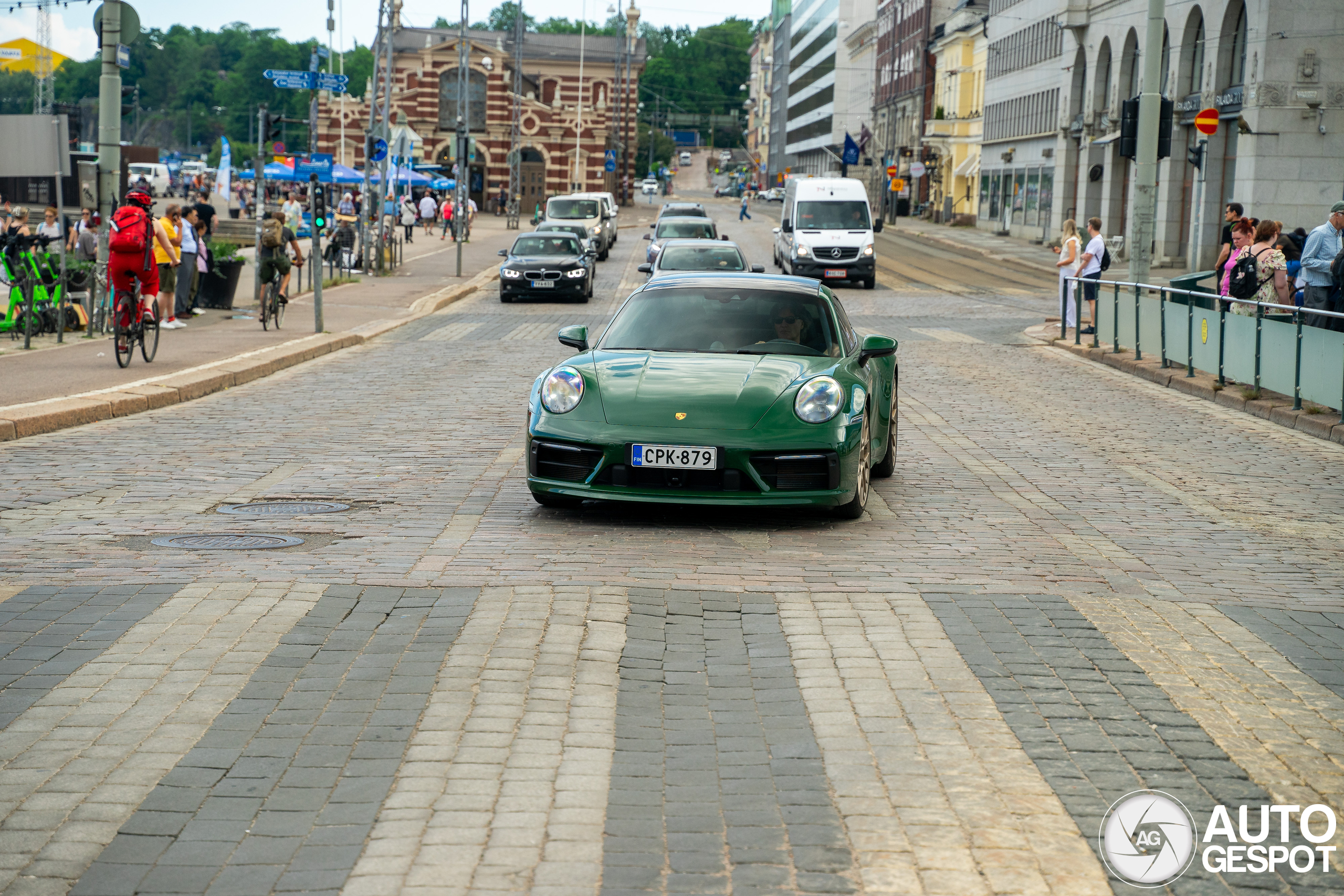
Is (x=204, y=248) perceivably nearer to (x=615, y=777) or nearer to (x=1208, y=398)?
(x=1208, y=398)

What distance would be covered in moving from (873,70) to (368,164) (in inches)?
3954

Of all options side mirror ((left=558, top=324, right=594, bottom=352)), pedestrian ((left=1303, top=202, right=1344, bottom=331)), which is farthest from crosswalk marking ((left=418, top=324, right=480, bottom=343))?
side mirror ((left=558, top=324, right=594, bottom=352))

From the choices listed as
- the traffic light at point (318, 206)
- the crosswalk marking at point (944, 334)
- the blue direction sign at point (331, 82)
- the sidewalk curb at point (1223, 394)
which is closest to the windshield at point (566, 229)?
the blue direction sign at point (331, 82)

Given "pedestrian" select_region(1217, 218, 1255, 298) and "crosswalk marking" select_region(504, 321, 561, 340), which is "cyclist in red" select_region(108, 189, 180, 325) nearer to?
"crosswalk marking" select_region(504, 321, 561, 340)

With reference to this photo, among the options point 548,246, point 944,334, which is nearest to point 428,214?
point 548,246

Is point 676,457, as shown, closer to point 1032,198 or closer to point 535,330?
point 535,330

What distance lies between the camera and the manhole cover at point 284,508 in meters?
8.64

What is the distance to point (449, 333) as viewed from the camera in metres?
23.9

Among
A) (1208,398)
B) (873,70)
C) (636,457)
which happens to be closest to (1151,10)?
(1208,398)

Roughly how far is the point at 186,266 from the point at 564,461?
17053 millimetres

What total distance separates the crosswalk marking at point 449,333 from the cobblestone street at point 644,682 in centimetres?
1202

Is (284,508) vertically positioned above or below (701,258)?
below

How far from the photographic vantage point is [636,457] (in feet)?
26.8

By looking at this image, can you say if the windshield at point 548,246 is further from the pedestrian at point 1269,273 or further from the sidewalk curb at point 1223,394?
the pedestrian at point 1269,273
